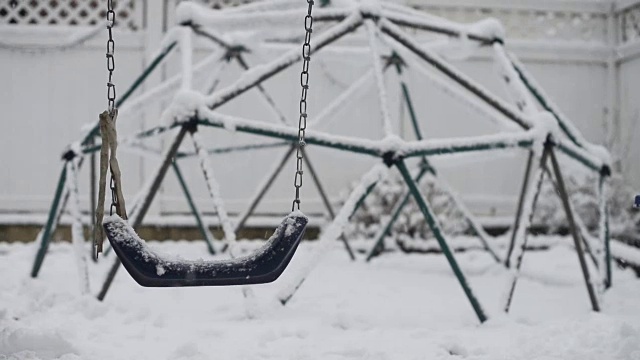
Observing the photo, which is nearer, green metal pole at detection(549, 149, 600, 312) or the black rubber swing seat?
the black rubber swing seat

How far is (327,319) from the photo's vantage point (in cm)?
295

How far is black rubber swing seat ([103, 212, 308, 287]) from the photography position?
6.30 feet

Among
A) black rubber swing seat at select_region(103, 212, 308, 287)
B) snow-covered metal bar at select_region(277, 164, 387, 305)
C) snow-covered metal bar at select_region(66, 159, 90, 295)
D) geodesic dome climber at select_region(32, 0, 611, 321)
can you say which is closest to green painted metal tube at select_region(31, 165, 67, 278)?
geodesic dome climber at select_region(32, 0, 611, 321)

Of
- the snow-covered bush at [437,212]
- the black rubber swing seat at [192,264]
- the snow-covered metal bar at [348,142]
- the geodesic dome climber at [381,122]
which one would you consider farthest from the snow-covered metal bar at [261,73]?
the snow-covered bush at [437,212]

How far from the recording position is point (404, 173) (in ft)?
9.67

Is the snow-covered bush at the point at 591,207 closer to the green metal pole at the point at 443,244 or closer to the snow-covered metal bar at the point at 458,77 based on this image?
the snow-covered metal bar at the point at 458,77

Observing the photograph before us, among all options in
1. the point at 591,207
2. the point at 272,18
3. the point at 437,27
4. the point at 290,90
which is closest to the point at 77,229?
the point at 272,18

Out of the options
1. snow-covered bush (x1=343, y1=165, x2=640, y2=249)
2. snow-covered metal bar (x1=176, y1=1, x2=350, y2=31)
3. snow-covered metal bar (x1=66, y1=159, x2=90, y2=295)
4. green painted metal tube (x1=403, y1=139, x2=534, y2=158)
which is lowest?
snow-covered bush (x1=343, y1=165, x2=640, y2=249)

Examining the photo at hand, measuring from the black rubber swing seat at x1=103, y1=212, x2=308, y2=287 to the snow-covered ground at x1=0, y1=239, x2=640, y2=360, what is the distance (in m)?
0.43

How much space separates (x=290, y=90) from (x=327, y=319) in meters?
3.97

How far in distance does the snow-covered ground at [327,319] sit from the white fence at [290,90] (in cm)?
207

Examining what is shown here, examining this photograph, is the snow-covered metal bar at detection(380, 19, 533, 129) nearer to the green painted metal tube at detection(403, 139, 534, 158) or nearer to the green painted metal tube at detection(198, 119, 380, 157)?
the green painted metal tube at detection(403, 139, 534, 158)

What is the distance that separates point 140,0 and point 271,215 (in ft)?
8.44

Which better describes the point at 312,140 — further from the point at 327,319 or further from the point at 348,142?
the point at 327,319
